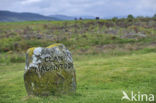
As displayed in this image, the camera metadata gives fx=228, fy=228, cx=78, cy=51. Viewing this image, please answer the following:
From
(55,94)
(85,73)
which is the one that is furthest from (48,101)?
(85,73)

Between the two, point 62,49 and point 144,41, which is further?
point 144,41

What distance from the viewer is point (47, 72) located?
53.3ft

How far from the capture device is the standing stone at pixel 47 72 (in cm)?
1620

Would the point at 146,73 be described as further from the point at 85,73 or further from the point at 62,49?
the point at 62,49

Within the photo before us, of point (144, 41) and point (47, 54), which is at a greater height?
point (47, 54)

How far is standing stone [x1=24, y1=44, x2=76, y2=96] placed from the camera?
16203 millimetres

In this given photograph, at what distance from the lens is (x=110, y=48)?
58719mm

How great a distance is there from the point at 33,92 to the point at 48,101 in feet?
7.87
